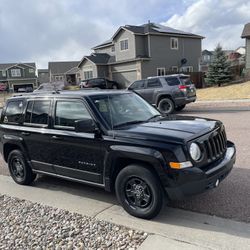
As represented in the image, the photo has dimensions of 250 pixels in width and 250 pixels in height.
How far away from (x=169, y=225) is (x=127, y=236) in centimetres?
58

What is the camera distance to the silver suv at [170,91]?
47.4ft

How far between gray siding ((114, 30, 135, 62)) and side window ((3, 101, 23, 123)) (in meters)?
29.7

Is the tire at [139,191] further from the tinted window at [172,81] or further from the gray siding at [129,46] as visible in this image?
the gray siding at [129,46]

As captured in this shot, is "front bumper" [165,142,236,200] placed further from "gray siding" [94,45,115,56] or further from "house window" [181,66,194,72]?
"gray siding" [94,45,115,56]

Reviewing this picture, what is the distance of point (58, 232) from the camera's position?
3994 millimetres

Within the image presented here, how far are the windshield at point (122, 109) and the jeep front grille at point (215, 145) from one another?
3.58 feet

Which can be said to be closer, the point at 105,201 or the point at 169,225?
the point at 169,225

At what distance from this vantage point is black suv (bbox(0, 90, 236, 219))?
12.6 ft

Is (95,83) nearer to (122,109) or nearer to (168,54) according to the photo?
(168,54)

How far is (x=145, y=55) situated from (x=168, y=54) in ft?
10.4

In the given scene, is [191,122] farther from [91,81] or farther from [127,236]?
[91,81]

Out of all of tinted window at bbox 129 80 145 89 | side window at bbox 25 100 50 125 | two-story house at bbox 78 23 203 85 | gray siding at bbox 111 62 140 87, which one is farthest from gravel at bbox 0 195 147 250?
gray siding at bbox 111 62 140 87

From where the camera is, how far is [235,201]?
4.43m

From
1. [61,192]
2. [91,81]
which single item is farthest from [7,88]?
[61,192]
